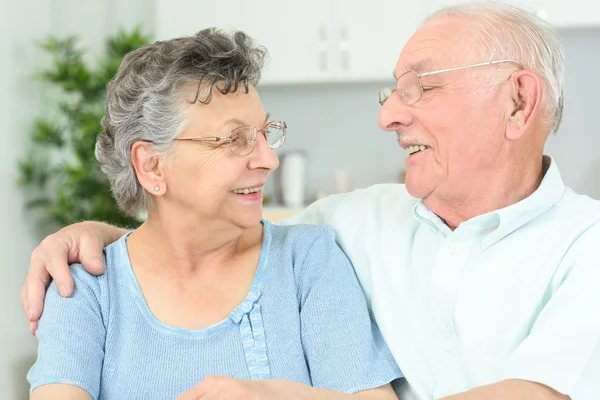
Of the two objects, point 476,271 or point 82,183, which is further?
point 82,183

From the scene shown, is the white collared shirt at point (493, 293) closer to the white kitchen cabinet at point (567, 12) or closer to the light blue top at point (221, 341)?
the light blue top at point (221, 341)

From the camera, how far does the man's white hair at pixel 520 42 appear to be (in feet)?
5.25

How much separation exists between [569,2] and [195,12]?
191 centimetres

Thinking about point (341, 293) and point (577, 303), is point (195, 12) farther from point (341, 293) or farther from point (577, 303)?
point (577, 303)

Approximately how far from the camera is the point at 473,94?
1604 millimetres

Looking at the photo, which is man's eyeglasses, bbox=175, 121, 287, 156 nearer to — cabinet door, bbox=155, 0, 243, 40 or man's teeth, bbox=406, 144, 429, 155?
man's teeth, bbox=406, 144, 429, 155

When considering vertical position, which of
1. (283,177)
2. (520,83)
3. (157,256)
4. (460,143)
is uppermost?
(520,83)

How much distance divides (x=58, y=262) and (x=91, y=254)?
0.07m

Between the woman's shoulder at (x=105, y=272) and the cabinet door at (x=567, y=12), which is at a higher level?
the cabinet door at (x=567, y=12)

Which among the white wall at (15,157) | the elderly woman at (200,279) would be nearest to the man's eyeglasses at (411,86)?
the elderly woman at (200,279)

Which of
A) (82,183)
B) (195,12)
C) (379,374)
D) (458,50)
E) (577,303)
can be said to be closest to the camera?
(577,303)

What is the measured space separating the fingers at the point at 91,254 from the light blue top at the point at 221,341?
19 mm

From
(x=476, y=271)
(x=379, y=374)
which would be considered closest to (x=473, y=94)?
(x=476, y=271)

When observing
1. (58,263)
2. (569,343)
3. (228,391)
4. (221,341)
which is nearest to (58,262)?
(58,263)
